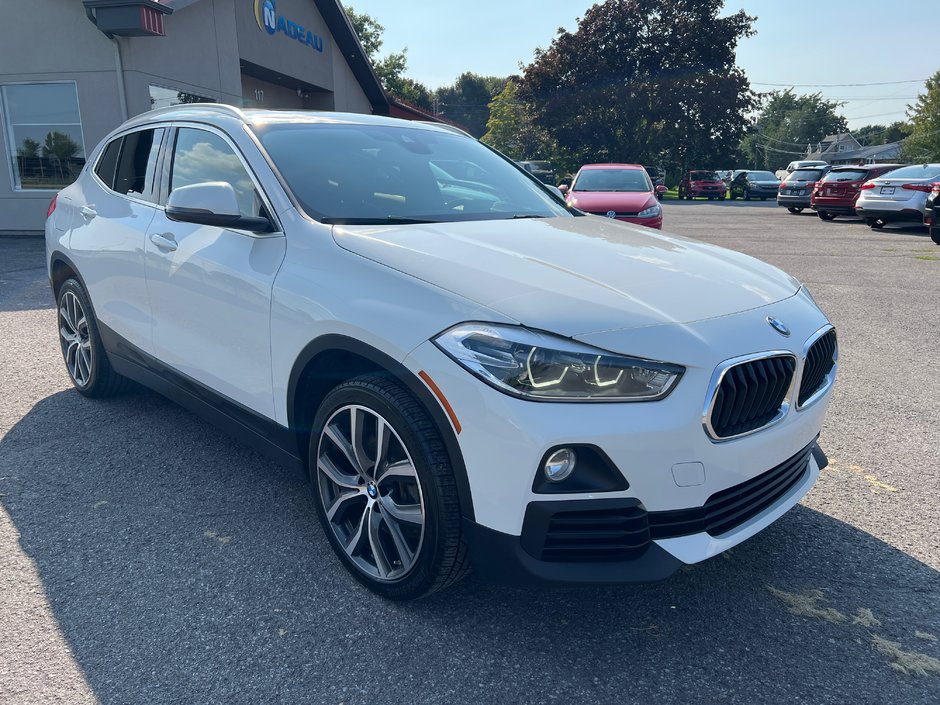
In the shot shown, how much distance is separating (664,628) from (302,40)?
20.5m

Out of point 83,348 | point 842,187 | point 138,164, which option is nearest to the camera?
point 138,164

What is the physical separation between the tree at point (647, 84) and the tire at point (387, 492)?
1812 inches

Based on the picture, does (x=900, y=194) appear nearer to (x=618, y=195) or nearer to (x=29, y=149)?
(x=618, y=195)

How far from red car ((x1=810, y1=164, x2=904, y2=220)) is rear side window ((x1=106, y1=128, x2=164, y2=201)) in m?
18.9

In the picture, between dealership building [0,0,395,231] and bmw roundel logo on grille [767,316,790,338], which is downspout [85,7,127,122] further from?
bmw roundel logo on grille [767,316,790,338]

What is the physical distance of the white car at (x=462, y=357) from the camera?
7.19 ft

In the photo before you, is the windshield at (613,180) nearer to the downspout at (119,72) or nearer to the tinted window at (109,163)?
the downspout at (119,72)

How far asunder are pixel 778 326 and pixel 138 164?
11.6ft

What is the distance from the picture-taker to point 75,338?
484 cm

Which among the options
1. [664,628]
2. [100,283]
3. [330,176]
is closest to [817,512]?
[664,628]

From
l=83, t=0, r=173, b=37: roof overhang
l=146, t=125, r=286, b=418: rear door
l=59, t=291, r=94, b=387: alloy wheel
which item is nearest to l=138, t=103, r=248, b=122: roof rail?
l=146, t=125, r=286, b=418: rear door

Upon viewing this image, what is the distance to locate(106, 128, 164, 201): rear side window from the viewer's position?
405cm

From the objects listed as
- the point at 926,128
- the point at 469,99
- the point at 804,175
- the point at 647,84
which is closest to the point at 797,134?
the point at 469,99

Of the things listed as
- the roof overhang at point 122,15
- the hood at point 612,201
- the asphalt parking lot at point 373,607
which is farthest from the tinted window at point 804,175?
the asphalt parking lot at point 373,607
